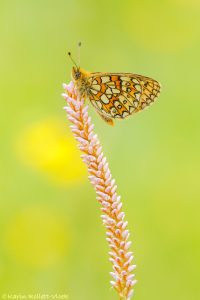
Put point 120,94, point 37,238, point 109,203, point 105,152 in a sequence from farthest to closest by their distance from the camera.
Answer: point 105,152 < point 37,238 < point 120,94 < point 109,203

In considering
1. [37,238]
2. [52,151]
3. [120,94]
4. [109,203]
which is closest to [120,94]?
[120,94]

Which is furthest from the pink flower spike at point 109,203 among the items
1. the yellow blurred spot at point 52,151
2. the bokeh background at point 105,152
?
the yellow blurred spot at point 52,151

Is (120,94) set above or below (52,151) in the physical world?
below

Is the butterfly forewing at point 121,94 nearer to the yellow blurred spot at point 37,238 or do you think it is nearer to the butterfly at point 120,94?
the butterfly at point 120,94

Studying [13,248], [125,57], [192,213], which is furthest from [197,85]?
[13,248]

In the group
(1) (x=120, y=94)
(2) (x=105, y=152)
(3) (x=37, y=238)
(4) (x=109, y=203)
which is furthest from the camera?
(2) (x=105, y=152)

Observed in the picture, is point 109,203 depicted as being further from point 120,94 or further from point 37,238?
point 37,238

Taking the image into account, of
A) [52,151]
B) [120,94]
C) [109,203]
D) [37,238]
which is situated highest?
[52,151]

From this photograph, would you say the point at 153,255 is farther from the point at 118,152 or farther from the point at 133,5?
the point at 133,5
